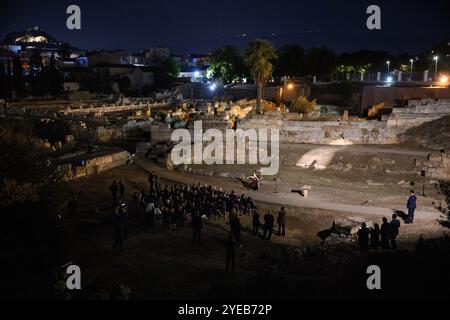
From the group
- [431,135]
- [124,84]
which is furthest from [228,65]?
[431,135]

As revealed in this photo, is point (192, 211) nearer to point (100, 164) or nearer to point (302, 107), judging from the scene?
point (100, 164)

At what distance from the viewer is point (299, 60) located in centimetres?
6875

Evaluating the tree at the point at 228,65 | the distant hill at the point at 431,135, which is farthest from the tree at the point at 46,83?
the distant hill at the point at 431,135

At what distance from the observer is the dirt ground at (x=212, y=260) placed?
10.9 metres

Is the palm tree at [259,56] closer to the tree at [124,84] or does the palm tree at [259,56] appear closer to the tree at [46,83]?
the tree at [46,83]

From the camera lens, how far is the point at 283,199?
2027 centimetres

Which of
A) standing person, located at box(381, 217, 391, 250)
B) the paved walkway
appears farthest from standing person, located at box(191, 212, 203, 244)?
the paved walkway

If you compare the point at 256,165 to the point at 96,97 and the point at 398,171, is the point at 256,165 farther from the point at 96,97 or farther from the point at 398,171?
the point at 96,97

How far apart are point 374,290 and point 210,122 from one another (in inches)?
956

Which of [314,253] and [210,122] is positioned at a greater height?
[210,122]

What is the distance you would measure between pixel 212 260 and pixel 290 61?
197 feet

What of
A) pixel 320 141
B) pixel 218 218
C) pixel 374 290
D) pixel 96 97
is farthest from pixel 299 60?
pixel 374 290

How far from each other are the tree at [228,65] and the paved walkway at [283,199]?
5415 cm

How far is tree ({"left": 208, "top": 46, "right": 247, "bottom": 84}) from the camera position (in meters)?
77.6
